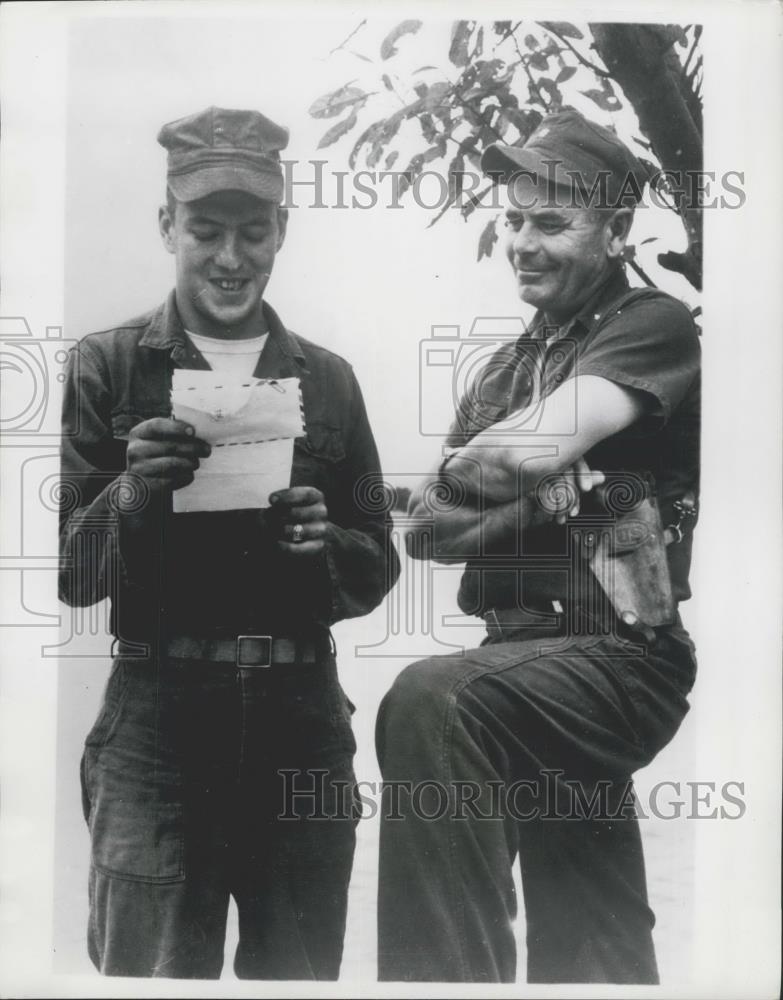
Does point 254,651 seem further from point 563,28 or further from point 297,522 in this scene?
point 563,28

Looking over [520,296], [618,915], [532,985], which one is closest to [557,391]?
[520,296]

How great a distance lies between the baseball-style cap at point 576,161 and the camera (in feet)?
11.0

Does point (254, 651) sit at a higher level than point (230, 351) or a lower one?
lower

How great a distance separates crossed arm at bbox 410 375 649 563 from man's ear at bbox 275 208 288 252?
88 centimetres

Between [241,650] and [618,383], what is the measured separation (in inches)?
55.1

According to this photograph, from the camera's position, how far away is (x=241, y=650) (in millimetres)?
3281

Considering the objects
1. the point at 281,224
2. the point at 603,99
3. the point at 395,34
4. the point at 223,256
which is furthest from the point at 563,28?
the point at 223,256

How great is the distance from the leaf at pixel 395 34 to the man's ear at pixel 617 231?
860mm

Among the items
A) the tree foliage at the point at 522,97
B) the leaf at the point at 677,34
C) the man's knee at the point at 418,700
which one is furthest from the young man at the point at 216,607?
the leaf at the point at 677,34

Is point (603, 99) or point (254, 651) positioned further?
point (603, 99)

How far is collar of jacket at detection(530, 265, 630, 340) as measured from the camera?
3.33 meters

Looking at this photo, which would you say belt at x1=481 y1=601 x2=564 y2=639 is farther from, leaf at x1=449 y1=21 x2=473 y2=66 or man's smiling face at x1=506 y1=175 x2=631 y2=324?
leaf at x1=449 y1=21 x2=473 y2=66

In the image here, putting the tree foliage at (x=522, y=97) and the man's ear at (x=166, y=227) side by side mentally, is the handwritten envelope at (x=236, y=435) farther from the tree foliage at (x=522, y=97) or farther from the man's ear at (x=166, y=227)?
the tree foliage at (x=522, y=97)

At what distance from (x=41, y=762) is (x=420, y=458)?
5.03ft
